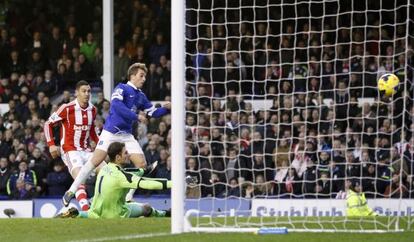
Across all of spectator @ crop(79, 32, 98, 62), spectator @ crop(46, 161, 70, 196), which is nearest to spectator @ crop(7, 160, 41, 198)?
spectator @ crop(46, 161, 70, 196)

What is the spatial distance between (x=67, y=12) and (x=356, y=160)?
35.7 feet

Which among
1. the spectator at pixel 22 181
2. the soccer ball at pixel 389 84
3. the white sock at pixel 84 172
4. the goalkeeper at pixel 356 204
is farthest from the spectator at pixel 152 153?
the soccer ball at pixel 389 84

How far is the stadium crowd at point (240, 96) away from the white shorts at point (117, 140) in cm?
99

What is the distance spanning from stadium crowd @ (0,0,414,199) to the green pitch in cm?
247

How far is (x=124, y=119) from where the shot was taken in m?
16.1

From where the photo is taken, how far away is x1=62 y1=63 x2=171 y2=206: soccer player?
15977 mm

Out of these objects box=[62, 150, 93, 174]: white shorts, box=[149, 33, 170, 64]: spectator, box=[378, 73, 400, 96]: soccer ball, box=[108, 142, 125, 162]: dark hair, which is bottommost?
box=[62, 150, 93, 174]: white shorts

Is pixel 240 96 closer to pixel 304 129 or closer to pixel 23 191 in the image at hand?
pixel 304 129

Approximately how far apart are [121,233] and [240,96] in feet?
21.4

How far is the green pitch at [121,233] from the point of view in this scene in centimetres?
1179

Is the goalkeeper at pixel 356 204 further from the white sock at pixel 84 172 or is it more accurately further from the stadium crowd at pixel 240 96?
the white sock at pixel 84 172

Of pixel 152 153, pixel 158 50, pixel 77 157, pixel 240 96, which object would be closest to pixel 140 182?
pixel 77 157

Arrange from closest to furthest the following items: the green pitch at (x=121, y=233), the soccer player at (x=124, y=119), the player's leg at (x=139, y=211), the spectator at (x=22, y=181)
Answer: the green pitch at (x=121, y=233), the player's leg at (x=139, y=211), the soccer player at (x=124, y=119), the spectator at (x=22, y=181)

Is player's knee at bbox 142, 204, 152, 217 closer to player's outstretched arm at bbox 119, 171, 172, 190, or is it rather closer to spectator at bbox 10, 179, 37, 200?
player's outstretched arm at bbox 119, 171, 172, 190
